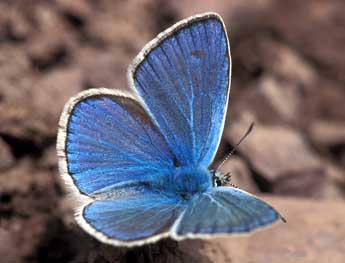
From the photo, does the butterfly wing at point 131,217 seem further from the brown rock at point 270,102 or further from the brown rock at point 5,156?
the brown rock at point 270,102

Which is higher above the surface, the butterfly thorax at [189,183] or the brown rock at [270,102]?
the butterfly thorax at [189,183]

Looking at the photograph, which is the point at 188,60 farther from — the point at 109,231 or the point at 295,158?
the point at 295,158

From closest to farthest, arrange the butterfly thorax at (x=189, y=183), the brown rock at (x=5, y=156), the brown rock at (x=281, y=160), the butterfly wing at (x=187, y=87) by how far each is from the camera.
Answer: the butterfly thorax at (x=189, y=183) → the butterfly wing at (x=187, y=87) → the brown rock at (x=5, y=156) → the brown rock at (x=281, y=160)

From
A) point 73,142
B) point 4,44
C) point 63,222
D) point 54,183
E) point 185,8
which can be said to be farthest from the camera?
point 185,8

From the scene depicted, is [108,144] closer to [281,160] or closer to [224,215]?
[224,215]

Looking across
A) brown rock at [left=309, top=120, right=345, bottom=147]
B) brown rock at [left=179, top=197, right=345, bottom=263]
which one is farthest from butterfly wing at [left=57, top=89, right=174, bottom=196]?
brown rock at [left=309, top=120, right=345, bottom=147]

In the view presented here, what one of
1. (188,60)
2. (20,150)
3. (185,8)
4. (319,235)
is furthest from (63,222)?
(185,8)

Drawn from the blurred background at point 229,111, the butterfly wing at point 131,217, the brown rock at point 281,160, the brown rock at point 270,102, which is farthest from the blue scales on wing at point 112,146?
the brown rock at point 270,102
